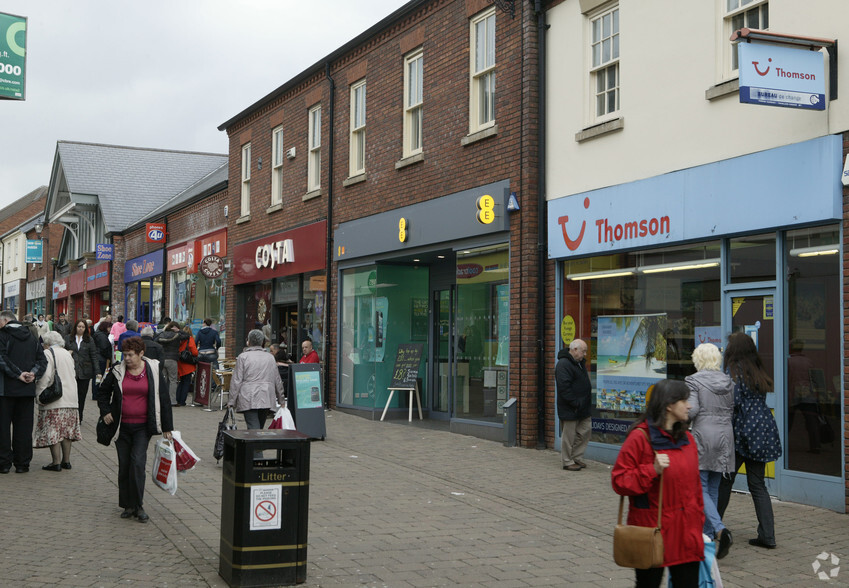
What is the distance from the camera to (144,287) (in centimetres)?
3447

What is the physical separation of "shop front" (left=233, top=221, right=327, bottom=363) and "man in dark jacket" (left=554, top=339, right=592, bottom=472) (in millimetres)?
8908

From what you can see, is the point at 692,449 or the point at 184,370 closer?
the point at 692,449

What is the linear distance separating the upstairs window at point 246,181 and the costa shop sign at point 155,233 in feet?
24.0

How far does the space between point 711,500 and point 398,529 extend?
267 cm

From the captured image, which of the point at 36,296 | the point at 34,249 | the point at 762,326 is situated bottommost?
the point at 762,326

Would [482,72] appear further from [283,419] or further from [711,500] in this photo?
[711,500]

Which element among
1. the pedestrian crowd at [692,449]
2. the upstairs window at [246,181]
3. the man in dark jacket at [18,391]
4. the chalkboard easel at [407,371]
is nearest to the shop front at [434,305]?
the chalkboard easel at [407,371]

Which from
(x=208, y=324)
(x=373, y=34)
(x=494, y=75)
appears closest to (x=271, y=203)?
(x=208, y=324)

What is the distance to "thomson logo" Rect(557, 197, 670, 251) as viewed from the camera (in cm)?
1095

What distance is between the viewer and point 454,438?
14.2 m

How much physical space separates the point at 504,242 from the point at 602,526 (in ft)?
20.4

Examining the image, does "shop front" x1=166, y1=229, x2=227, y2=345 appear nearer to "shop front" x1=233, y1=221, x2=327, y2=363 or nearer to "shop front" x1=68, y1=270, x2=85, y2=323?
"shop front" x1=233, y1=221, x2=327, y2=363

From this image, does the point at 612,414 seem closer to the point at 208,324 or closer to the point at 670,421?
the point at 670,421

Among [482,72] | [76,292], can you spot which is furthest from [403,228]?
[76,292]
